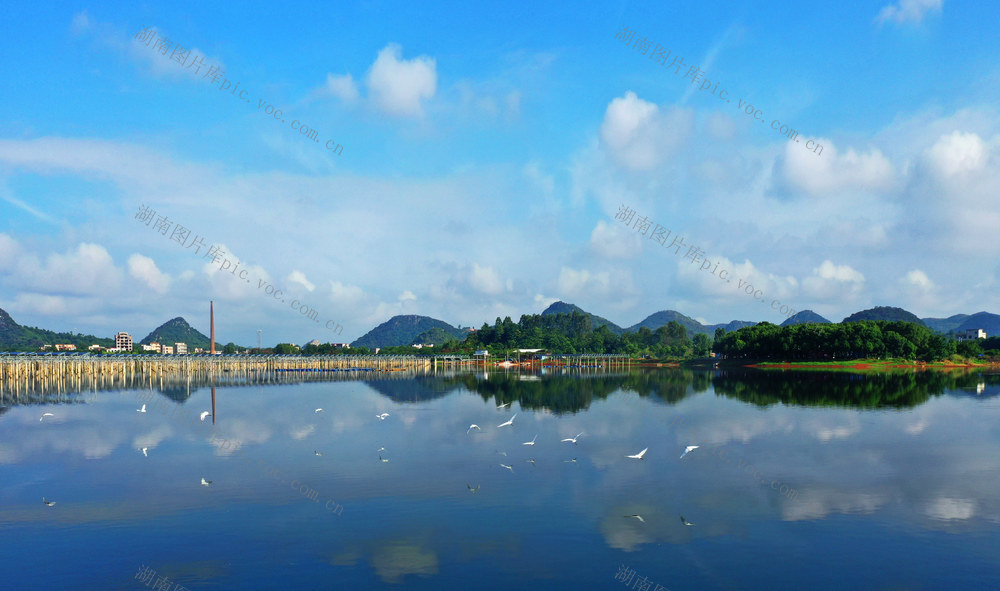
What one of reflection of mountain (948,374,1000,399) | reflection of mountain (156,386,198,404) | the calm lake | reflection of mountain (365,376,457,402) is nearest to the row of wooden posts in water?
reflection of mountain (156,386,198,404)

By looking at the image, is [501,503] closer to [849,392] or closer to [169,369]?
[849,392]

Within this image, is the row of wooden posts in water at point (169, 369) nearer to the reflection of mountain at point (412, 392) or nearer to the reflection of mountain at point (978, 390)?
the reflection of mountain at point (412, 392)

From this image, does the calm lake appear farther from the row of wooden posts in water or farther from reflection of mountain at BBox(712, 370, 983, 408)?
the row of wooden posts in water

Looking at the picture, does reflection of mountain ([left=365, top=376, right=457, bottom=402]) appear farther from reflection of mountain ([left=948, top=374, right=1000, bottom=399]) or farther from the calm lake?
reflection of mountain ([left=948, top=374, right=1000, bottom=399])

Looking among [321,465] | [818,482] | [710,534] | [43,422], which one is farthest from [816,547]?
[43,422]

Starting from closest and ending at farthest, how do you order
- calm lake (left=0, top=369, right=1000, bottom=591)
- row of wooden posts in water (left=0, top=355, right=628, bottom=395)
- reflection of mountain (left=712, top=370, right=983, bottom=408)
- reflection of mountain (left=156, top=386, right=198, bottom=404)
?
calm lake (left=0, top=369, right=1000, bottom=591) < reflection of mountain (left=712, top=370, right=983, bottom=408) < reflection of mountain (left=156, top=386, right=198, bottom=404) < row of wooden posts in water (left=0, top=355, right=628, bottom=395)

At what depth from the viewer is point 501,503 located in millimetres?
21859

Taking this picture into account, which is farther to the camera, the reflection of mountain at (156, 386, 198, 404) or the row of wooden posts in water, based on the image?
the row of wooden posts in water

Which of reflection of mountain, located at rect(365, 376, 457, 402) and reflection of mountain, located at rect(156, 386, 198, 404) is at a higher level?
reflection of mountain, located at rect(156, 386, 198, 404)

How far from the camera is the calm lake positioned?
1600 centimetres

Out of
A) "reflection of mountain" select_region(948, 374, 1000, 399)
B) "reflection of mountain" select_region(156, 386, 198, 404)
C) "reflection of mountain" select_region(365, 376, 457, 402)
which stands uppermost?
"reflection of mountain" select_region(156, 386, 198, 404)

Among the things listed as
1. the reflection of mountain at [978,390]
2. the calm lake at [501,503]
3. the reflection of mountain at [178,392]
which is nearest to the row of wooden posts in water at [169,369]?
the reflection of mountain at [178,392]

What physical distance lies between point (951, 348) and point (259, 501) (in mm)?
156395

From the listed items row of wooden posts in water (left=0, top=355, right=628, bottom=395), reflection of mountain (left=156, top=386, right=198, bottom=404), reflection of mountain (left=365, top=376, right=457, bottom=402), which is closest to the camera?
reflection of mountain (left=156, top=386, right=198, bottom=404)
